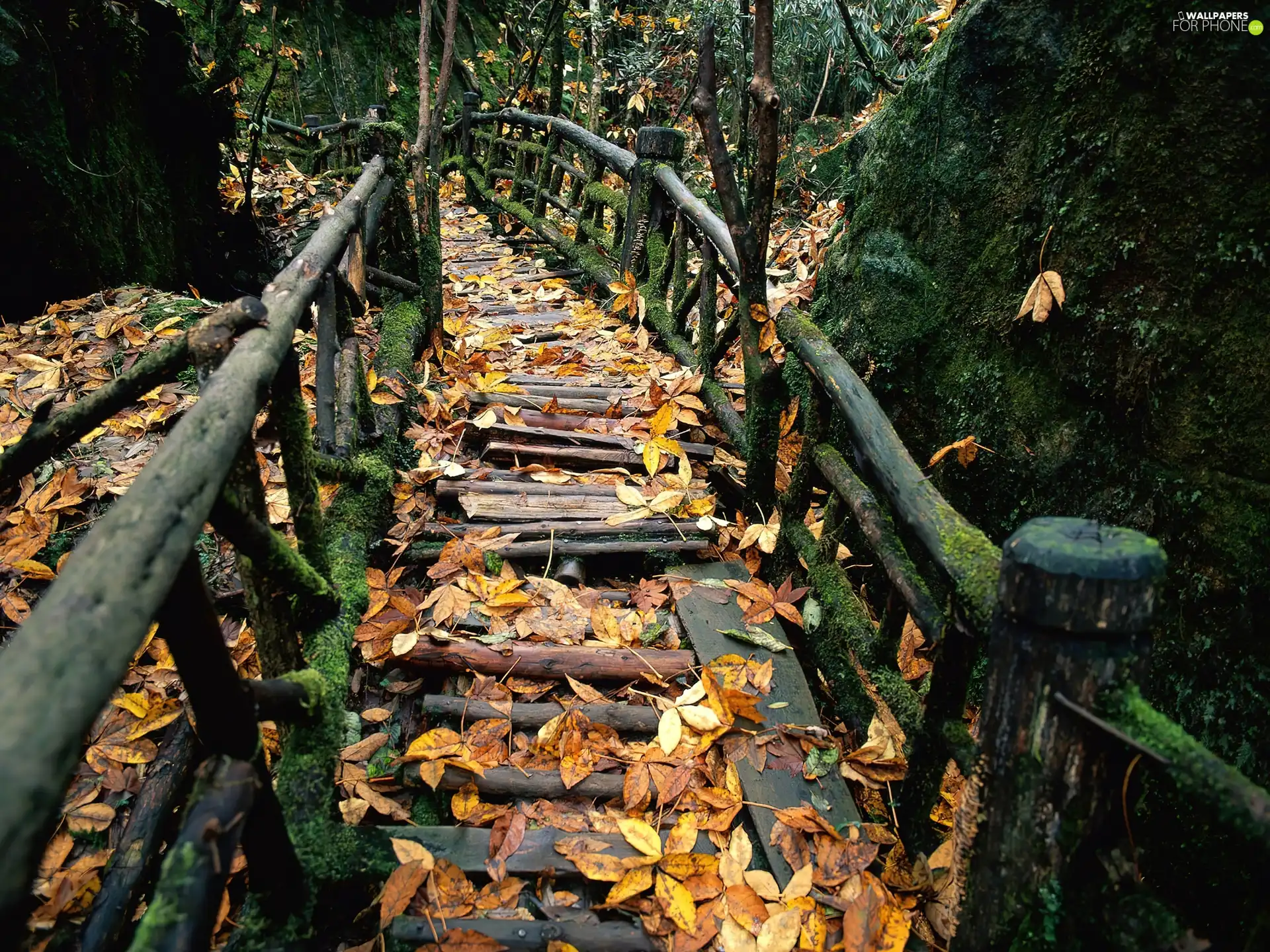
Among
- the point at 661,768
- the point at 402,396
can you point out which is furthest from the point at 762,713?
the point at 402,396

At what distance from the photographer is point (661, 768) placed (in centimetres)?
214

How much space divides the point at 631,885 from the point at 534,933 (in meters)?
0.26

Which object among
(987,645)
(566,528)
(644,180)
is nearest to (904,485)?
(987,645)

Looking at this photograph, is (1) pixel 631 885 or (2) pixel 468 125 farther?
(2) pixel 468 125

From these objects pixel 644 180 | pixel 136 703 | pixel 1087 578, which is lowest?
pixel 136 703

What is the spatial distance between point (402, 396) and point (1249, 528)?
3.31 metres

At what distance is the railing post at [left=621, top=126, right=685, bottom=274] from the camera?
4.98 meters

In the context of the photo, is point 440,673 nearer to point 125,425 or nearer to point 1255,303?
point 125,425

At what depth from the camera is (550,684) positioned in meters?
2.44

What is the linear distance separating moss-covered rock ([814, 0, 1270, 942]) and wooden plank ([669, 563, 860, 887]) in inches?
32.3

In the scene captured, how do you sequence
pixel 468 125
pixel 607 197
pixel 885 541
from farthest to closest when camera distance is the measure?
1. pixel 468 125
2. pixel 607 197
3. pixel 885 541

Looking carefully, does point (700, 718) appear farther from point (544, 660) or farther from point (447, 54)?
point (447, 54)

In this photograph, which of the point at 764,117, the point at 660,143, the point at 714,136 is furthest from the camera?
the point at 660,143

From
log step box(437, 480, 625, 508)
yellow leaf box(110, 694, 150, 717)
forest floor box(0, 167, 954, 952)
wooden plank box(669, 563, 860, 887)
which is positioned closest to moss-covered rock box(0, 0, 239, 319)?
forest floor box(0, 167, 954, 952)
